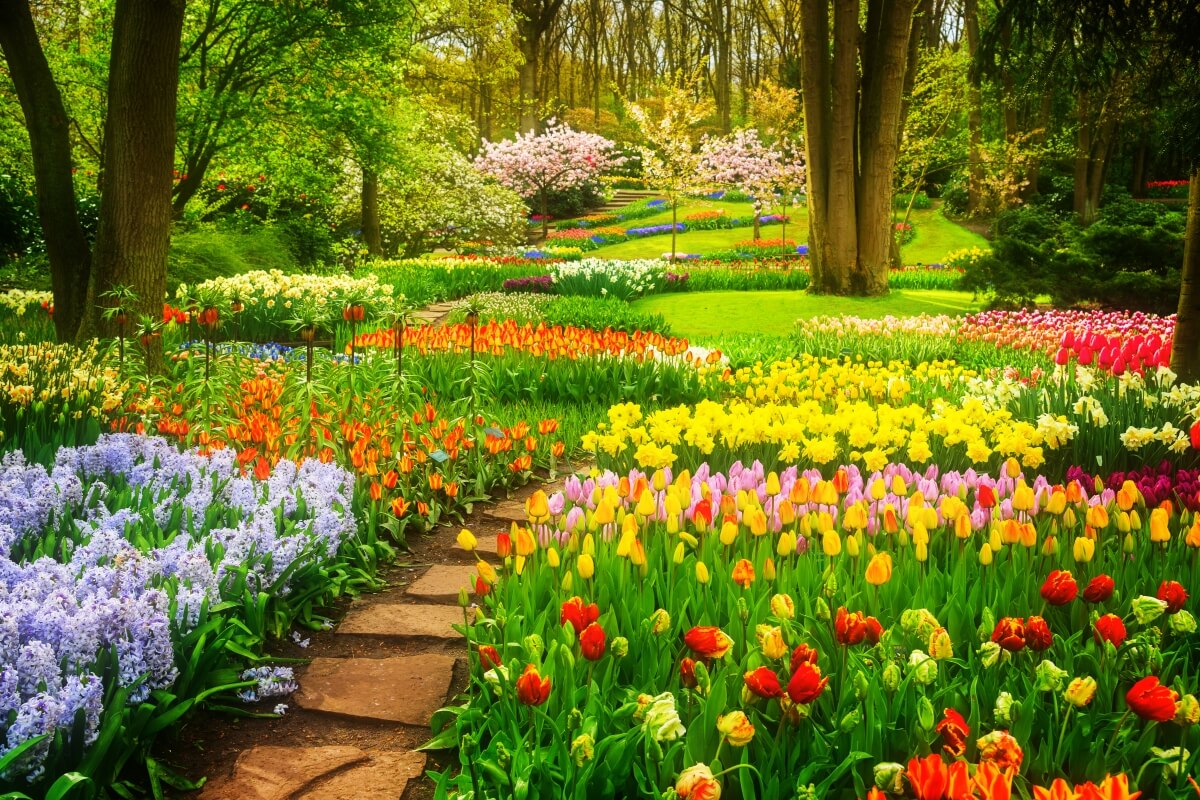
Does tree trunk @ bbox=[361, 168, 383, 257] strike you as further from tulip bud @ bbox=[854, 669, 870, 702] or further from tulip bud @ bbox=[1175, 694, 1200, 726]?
tulip bud @ bbox=[1175, 694, 1200, 726]

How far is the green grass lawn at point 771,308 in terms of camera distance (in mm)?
12984

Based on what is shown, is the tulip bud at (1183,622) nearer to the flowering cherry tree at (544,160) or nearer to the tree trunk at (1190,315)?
the tree trunk at (1190,315)

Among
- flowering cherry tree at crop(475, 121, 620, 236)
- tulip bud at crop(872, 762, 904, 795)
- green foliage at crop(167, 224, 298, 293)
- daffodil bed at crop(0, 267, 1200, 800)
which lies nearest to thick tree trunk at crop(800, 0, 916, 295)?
green foliage at crop(167, 224, 298, 293)

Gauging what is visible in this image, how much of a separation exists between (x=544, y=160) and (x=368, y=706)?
30.8 meters

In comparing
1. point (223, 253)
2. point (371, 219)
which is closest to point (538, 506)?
point (223, 253)

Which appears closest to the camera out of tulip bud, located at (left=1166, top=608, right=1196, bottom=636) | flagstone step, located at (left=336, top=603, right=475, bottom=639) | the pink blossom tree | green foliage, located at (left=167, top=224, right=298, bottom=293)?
tulip bud, located at (left=1166, top=608, right=1196, bottom=636)

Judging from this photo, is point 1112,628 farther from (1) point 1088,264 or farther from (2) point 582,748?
(1) point 1088,264

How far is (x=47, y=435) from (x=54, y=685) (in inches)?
98.9

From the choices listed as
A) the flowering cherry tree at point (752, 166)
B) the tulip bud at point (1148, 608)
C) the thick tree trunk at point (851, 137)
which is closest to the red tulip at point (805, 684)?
the tulip bud at point (1148, 608)

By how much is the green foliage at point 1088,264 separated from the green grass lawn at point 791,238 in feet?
40.9

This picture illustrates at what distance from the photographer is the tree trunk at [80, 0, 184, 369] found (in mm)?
6211

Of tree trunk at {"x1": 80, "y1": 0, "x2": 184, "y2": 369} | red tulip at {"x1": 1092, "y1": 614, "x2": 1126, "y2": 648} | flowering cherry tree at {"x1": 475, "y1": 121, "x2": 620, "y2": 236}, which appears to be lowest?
red tulip at {"x1": 1092, "y1": 614, "x2": 1126, "y2": 648}

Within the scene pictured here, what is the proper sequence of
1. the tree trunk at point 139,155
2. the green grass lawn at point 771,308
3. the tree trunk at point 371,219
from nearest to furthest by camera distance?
the tree trunk at point 139,155, the green grass lawn at point 771,308, the tree trunk at point 371,219

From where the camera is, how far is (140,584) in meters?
2.78
